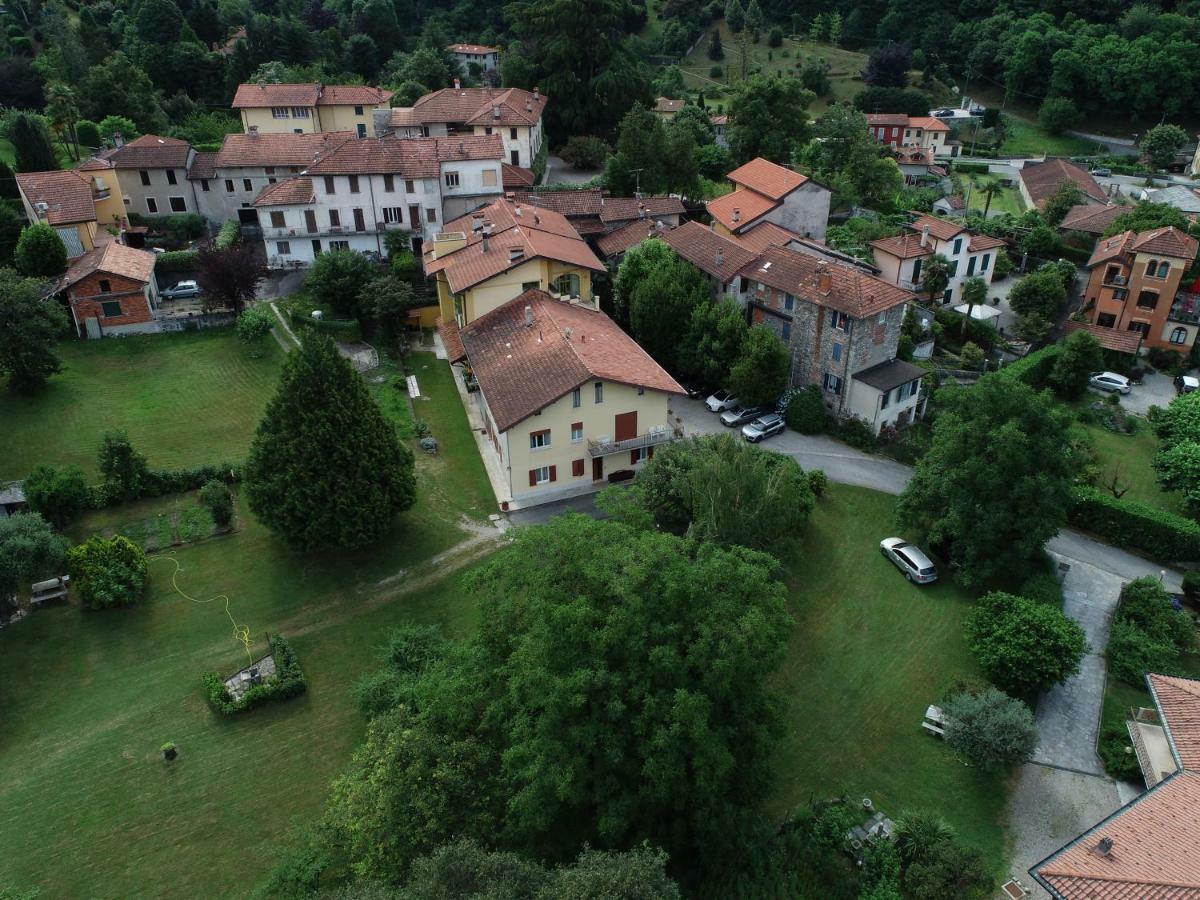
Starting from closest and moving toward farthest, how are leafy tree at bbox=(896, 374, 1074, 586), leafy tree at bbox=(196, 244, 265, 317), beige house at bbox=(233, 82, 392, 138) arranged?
leafy tree at bbox=(896, 374, 1074, 586) → leafy tree at bbox=(196, 244, 265, 317) → beige house at bbox=(233, 82, 392, 138)

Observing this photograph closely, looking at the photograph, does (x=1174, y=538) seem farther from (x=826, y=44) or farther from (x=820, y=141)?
(x=826, y=44)

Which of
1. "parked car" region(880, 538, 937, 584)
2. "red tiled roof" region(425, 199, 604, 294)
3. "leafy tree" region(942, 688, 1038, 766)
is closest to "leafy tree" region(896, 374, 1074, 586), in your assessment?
"parked car" region(880, 538, 937, 584)

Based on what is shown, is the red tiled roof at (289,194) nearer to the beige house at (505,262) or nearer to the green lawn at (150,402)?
the beige house at (505,262)

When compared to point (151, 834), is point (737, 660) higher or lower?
higher

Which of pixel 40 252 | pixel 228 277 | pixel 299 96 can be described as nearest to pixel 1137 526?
pixel 228 277

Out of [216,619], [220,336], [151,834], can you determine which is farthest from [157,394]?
[151,834]

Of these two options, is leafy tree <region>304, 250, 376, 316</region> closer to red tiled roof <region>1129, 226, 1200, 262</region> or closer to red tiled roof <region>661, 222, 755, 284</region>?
red tiled roof <region>661, 222, 755, 284</region>
